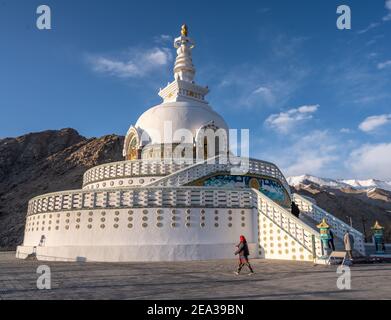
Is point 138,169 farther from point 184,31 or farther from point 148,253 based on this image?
point 184,31

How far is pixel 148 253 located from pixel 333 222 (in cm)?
1050

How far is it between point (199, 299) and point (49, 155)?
81937 mm

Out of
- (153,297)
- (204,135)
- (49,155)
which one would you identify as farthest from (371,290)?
(49,155)

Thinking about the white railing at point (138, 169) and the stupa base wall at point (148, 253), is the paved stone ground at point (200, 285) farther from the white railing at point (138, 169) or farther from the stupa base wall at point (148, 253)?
the white railing at point (138, 169)

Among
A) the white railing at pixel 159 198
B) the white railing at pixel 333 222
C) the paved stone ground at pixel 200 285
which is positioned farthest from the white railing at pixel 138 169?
the paved stone ground at pixel 200 285

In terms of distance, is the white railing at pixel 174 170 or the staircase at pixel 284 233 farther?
the white railing at pixel 174 170

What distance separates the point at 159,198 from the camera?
1866 centimetres

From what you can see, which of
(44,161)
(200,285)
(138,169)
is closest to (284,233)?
(200,285)

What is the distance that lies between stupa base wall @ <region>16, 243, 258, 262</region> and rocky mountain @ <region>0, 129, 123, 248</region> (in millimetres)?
46676

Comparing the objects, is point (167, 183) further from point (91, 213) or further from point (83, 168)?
point (83, 168)

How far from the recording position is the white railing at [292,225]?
15.9m

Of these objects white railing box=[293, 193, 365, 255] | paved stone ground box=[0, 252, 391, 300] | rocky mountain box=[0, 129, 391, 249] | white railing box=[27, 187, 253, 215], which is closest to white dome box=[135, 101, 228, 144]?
white railing box=[293, 193, 365, 255]

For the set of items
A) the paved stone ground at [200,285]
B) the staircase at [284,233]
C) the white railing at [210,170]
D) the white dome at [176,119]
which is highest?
the white dome at [176,119]

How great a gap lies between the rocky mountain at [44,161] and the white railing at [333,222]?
46.6m
